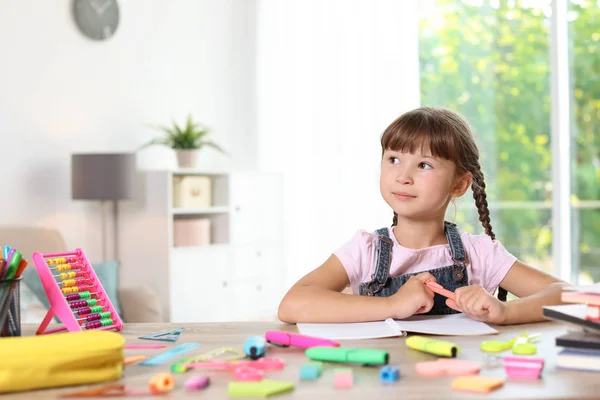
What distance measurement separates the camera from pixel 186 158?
4.58 meters

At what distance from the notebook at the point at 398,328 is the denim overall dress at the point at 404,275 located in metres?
0.22

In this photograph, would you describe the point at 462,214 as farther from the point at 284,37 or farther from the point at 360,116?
the point at 284,37

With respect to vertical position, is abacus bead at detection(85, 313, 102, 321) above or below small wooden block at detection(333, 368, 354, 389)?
above

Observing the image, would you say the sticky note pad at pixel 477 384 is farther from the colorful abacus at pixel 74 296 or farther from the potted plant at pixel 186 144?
the potted plant at pixel 186 144

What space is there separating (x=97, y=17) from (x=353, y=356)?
3.84m

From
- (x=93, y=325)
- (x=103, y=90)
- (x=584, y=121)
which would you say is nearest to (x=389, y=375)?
(x=93, y=325)

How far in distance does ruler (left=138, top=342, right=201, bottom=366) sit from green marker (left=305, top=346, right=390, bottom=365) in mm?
200

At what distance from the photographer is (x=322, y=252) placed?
17.0 feet

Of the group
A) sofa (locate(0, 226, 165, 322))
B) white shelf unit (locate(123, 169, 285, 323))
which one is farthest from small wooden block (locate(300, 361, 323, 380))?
white shelf unit (locate(123, 169, 285, 323))

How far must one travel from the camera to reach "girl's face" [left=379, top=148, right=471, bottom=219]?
5.36ft

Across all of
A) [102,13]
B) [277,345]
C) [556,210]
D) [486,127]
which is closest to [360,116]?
[486,127]

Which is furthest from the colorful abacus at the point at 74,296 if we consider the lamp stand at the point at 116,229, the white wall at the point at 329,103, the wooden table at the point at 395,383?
the white wall at the point at 329,103

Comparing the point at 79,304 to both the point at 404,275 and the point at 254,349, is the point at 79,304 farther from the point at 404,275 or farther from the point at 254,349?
the point at 404,275

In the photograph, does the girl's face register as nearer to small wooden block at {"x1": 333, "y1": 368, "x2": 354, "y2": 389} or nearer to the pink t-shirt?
the pink t-shirt
